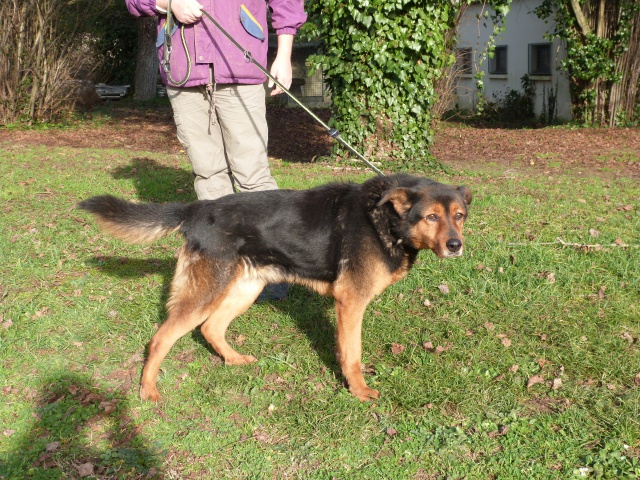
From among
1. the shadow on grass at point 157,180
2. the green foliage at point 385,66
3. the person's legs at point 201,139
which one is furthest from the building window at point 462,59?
the person's legs at point 201,139

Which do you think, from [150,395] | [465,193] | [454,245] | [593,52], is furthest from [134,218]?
[593,52]

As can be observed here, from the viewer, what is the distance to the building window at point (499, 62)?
23.8 metres

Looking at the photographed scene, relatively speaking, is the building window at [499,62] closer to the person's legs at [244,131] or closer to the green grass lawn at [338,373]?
the green grass lawn at [338,373]

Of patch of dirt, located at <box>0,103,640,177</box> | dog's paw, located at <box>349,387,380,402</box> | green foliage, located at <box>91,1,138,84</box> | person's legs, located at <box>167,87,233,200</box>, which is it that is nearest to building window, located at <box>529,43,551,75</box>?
patch of dirt, located at <box>0,103,640,177</box>

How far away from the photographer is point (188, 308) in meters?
4.32

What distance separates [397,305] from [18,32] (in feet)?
43.5

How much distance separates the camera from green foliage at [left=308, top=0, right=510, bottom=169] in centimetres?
1004

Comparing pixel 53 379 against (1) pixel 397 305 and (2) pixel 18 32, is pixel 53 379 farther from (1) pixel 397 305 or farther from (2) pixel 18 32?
(2) pixel 18 32

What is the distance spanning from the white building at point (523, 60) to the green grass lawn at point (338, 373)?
50.7 feet

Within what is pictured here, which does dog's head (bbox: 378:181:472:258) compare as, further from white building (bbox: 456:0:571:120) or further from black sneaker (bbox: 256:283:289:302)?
white building (bbox: 456:0:571:120)

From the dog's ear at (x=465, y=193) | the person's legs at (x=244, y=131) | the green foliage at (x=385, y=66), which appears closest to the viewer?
the dog's ear at (x=465, y=193)

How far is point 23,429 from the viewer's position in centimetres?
396

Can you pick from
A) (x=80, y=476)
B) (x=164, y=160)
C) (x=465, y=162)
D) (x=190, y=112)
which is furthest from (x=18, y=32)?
(x=80, y=476)

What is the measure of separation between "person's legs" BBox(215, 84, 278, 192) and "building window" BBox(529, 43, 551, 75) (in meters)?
19.3
